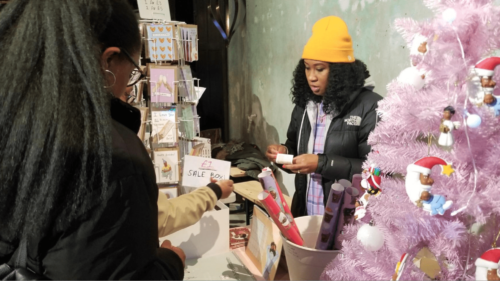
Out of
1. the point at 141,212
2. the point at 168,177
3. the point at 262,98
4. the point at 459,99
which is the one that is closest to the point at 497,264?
the point at 459,99

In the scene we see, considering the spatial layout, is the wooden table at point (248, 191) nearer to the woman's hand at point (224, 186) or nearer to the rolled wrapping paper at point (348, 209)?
the woman's hand at point (224, 186)

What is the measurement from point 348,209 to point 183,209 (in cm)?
56

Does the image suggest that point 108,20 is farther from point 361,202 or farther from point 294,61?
point 294,61

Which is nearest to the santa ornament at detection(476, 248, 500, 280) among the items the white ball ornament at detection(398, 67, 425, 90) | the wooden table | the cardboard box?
the white ball ornament at detection(398, 67, 425, 90)

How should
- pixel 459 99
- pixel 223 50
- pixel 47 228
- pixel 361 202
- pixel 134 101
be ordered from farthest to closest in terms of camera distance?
pixel 223 50, pixel 134 101, pixel 361 202, pixel 459 99, pixel 47 228

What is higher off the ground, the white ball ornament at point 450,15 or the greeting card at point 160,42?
the greeting card at point 160,42

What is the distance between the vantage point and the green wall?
2143 millimetres

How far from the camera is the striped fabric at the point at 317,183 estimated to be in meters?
1.78

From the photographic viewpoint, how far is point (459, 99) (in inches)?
29.8

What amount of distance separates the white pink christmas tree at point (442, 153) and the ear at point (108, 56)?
662 millimetres

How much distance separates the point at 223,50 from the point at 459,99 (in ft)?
14.4

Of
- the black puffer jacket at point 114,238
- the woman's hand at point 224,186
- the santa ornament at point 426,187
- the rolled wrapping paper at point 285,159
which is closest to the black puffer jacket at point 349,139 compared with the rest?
the rolled wrapping paper at point 285,159

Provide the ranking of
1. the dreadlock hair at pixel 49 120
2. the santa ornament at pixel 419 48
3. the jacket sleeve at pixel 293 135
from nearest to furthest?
the dreadlock hair at pixel 49 120
the santa ornament at pixel 419 48
the jacket sleeve at pixel 293 135

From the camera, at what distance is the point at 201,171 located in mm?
1426
